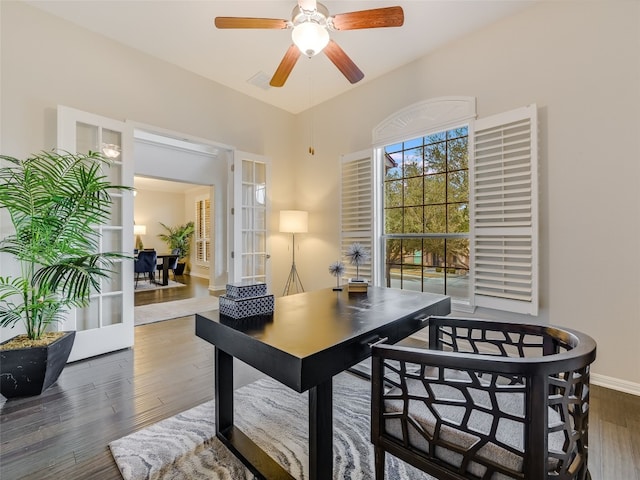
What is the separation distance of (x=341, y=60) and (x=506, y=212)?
1.95m

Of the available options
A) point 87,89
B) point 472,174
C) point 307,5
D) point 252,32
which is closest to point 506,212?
point 472,174

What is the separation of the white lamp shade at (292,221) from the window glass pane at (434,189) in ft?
5.74

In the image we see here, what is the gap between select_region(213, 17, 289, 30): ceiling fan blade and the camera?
6.82 ft

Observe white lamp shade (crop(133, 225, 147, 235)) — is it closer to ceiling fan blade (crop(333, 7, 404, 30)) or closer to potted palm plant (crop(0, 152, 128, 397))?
potted palm plant (crop(0, 152, 128, 397))

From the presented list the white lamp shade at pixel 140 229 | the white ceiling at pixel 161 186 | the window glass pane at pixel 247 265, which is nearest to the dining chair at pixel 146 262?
A: the white ceiling at pixel 161 186

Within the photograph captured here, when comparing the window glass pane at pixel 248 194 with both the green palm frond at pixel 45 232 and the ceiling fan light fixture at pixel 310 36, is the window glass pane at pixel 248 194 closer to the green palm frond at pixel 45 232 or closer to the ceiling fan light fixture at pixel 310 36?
the green palm frond at pixel 45 232

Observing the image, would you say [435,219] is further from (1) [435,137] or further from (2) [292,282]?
(2) [292,282]

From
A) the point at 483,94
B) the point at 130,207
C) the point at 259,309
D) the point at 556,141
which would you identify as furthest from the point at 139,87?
the point at 556,141

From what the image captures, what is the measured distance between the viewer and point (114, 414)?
1917mm

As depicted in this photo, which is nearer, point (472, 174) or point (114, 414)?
point (114, 414)

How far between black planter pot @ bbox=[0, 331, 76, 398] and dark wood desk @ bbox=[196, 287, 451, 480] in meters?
1.49

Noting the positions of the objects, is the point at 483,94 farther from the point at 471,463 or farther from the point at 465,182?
the point at 471,463

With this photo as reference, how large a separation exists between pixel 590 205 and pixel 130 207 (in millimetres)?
4145

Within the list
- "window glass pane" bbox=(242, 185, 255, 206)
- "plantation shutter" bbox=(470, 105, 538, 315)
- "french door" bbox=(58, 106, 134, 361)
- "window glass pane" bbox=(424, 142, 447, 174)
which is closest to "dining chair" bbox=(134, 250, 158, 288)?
"window glass pane" bbox=(242, 185, 255, 206)
